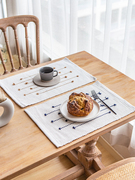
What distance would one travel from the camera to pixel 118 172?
44.3 inches

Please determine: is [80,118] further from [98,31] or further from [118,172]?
[98,31]

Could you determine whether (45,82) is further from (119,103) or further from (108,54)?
(108,54)

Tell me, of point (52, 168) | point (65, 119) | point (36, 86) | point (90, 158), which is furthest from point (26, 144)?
point (52, 168)

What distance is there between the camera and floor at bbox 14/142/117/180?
1.80 m

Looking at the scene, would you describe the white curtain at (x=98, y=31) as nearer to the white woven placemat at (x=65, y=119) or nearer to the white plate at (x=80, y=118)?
the white woven placemat at (x=65, y=119)

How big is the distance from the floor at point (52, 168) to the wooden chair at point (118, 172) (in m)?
0.70

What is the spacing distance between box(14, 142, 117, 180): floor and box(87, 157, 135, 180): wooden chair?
0.70 metres

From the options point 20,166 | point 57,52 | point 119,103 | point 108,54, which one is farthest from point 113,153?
point 20,166

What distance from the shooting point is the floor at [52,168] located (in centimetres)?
180

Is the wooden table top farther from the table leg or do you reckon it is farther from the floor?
the floor

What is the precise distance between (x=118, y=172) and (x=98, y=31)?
3.20ft

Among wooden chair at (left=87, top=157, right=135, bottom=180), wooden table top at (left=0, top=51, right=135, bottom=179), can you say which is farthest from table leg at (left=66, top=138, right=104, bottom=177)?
wooden table top at (left=0, top=51, right=135, bottom=179)

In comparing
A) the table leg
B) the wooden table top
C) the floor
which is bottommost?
the floor

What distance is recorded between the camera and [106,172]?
112cm
